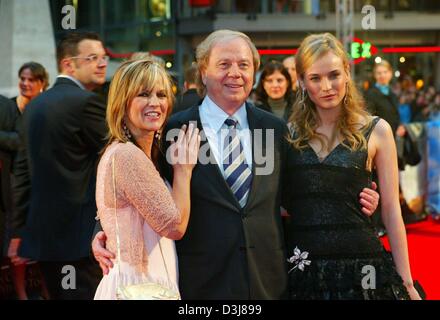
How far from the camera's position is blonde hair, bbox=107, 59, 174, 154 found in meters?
3.00

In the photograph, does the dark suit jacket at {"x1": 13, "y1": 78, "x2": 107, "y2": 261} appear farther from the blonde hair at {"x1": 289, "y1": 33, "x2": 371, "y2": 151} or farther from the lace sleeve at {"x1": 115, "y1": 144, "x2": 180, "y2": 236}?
the lace sleeve at {"x1": 115, "y1": 144, "x2": 180, "y2": 236}

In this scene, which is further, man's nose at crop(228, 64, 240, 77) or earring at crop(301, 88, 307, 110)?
earring at crop(301, 88, 307, 110)

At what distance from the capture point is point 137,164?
290cm

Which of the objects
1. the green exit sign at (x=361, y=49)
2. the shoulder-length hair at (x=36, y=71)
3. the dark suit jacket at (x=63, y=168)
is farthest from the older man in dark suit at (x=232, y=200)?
the green exit sign at (x=361, y=49)

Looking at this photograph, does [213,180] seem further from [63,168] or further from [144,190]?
[63,168]

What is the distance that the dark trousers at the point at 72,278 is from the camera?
4.50 metres

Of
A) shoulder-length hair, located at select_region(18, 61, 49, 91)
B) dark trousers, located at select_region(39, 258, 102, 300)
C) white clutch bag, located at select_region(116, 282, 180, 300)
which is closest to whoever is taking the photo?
white clutch bag, located at select_region(116, 282, 180, 300)

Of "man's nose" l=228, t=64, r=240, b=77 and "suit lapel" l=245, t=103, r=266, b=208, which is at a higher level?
"man's nose" l=228, t=64, r=240, b=77

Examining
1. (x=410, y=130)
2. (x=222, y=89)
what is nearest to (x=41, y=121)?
(x=222, y=89)

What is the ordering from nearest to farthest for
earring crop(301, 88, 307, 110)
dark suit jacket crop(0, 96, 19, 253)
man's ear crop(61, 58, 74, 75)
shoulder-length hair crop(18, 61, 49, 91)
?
earring crop(301, 88, 307, 110) → man's ear crop(61, 58, 74, 75) → dark suit jacket crop(0, 96, 19, 253) → shoulder-length hair crop(18, 61, 49, 91)

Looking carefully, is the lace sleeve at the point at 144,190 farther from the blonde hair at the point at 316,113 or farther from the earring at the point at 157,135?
the blonde hair at the point at 316,113

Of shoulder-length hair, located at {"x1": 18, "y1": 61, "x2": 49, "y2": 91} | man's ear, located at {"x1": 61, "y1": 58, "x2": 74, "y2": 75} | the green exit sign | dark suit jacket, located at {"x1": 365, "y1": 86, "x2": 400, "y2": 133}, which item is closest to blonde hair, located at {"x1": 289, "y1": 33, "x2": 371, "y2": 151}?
man's ear, located at {"x1": 61, "y1": 58, "x2": 74, "y2": 75}
